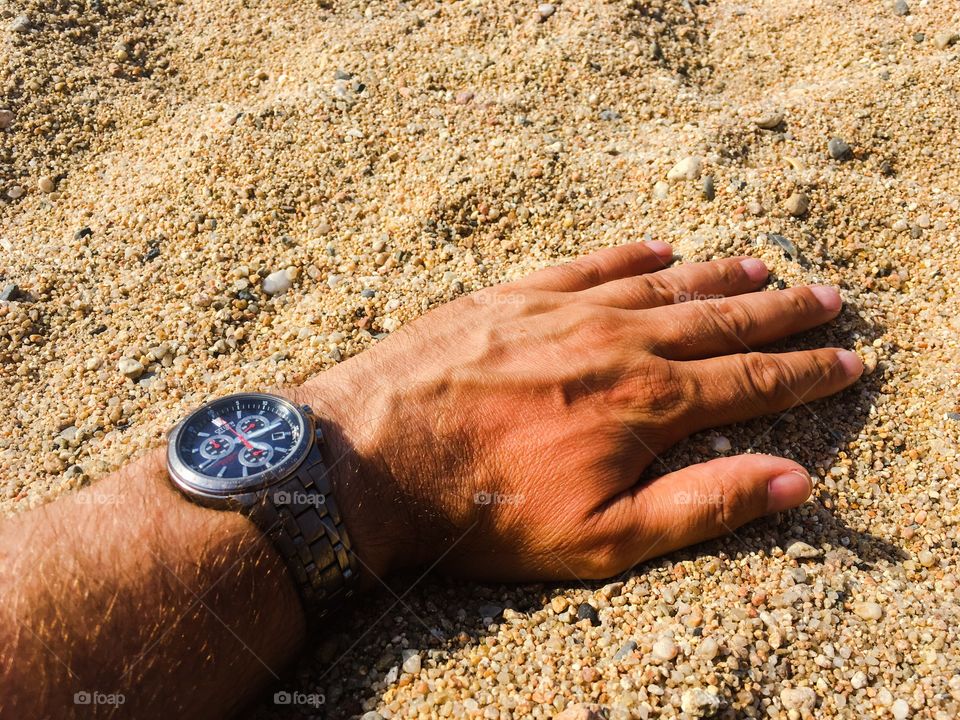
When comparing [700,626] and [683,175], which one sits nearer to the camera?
[700,626]

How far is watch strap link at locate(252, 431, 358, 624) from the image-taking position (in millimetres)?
1958

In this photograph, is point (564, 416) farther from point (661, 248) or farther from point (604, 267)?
point (661, 248)

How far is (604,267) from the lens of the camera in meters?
2.94

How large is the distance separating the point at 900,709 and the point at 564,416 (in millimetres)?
1073

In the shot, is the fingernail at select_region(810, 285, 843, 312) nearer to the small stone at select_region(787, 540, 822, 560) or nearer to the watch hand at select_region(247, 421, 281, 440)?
the small stone at select_region(787, 540, 822, 560)

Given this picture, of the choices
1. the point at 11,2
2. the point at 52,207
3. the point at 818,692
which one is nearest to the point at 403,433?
the point at 818,692

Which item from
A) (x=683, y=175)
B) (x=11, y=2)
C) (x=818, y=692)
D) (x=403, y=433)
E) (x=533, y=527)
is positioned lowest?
(x=818, y=692)

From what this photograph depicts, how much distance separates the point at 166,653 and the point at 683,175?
8.15 ft

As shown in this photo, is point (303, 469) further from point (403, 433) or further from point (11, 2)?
point (11, 2)

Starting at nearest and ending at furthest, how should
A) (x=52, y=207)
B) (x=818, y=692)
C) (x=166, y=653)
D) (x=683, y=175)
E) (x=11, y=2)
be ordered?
(x=166, y=653)
(x=818, y=692)
(x=683, y=175)
(x=52, y=207)
(x=11, y=2)

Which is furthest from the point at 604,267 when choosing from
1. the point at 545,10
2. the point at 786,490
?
the point at 545,10

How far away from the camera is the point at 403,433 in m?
2.29

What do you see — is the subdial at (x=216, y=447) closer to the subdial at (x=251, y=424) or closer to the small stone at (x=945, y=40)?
the subdial at (x=251, y=424)

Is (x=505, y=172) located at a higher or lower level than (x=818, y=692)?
higher
